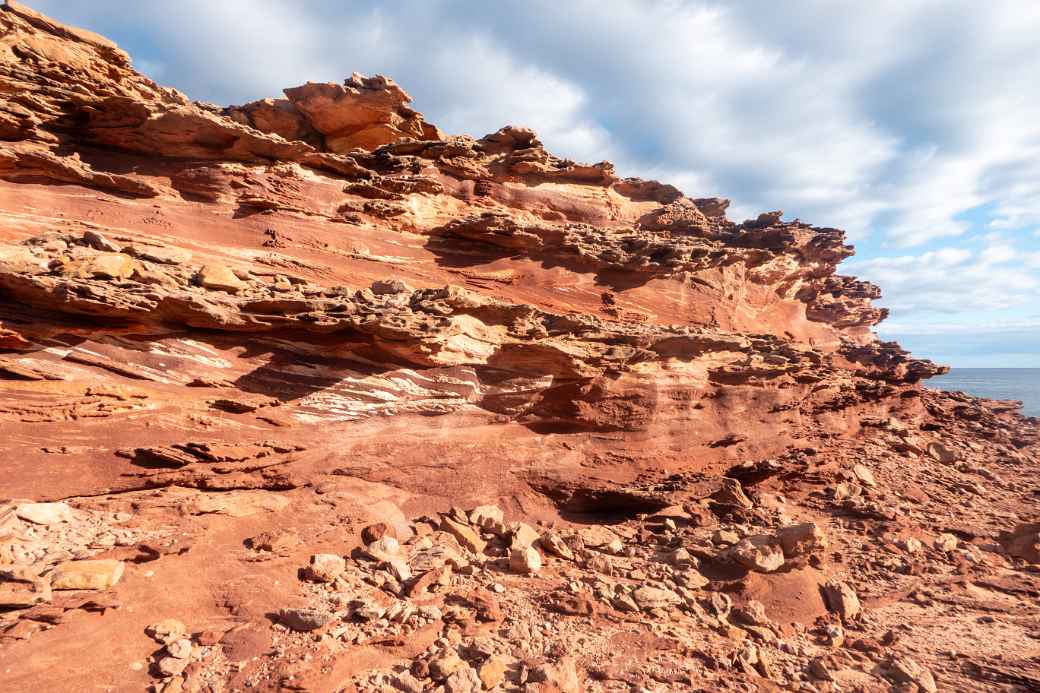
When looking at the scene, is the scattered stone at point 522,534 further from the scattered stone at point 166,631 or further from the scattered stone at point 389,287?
the scattered stone at point 389,287

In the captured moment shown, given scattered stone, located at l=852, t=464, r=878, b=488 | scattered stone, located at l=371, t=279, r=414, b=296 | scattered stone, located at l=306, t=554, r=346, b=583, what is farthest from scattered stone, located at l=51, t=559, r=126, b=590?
scattered stone, located at l=852, t=464, r=878, b=488

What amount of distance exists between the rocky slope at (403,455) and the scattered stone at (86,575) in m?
0.05

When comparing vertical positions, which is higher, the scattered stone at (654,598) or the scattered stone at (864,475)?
the scattered stone at (864,475)

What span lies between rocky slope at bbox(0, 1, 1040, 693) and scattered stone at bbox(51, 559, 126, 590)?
0.15ft

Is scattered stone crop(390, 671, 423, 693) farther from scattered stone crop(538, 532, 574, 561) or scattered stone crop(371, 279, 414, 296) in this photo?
scattered stone crop(371, 279, 414, 296)

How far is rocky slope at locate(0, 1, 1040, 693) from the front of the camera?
6988 millimetres

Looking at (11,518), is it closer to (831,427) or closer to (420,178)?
(420,178)

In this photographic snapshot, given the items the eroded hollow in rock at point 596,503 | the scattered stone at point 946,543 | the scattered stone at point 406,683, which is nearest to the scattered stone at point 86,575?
the scattered stone at point 406,683

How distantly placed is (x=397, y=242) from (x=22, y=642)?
1143cm

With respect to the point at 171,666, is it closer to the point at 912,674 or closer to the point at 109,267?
the point at 109,267

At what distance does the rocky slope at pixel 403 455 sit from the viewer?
22.9 ft

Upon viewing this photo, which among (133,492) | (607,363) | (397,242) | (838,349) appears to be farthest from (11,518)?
(838,349)

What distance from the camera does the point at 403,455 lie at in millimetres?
11250

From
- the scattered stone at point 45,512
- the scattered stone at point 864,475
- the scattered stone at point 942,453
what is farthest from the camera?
the scattered stone at point 942,453
